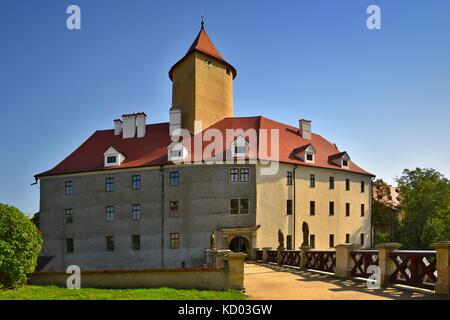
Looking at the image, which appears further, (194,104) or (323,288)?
(194,104)

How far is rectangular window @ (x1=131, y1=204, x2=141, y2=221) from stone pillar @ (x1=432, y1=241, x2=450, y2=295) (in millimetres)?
26158

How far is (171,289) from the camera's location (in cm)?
1240

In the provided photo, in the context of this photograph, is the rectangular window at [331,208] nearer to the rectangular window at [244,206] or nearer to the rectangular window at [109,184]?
the rectangular window at [244,206]

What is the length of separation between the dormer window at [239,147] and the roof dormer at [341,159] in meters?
10.7

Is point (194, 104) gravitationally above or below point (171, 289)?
above

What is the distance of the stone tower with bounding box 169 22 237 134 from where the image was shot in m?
36.0

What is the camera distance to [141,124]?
37.7m

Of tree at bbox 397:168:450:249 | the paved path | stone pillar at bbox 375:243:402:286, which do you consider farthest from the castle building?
stone pillar at bbox 375:243:402:286

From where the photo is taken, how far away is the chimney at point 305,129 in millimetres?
39394
